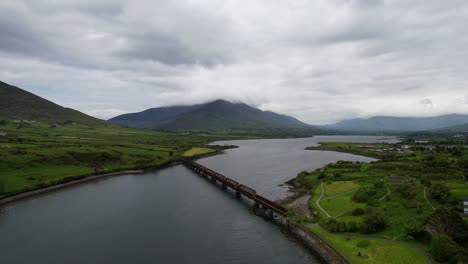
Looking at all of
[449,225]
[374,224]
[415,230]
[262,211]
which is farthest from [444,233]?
[262,211]

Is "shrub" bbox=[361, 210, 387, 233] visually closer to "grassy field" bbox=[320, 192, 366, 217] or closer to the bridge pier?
"grassy field" bbox=[320, 192, 366, 217]

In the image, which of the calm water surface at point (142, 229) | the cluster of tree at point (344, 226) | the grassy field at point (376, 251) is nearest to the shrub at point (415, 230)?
the grassy field at point (376, 251)

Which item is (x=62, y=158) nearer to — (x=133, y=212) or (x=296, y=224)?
(x=133, y=212)

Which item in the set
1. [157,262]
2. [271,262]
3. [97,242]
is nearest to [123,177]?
[97,242]

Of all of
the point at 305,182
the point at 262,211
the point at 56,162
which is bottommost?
the point at 262,211

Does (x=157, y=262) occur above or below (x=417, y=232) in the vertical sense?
below

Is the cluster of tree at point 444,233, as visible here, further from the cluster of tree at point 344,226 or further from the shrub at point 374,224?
the cluster of tree at point 344,226

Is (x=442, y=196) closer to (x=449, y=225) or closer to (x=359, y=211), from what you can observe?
(x=359, y=211)
